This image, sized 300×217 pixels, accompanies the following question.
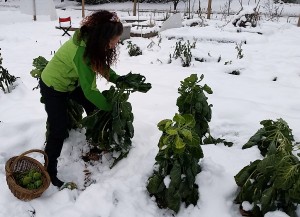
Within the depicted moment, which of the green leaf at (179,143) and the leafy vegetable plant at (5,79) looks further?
the leafy vegetable plant at (5,79)

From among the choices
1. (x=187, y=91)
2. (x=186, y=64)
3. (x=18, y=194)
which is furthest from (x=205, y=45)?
(x=18, y=194)

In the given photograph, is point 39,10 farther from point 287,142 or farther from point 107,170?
point 287,142

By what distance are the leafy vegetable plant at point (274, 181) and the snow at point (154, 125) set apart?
8 cm

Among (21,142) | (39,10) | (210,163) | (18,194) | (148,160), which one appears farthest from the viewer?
(39,10)

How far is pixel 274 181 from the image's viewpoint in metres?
2.23

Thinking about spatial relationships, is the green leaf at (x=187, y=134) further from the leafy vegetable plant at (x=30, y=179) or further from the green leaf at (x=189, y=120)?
the leafy vegetable plant at (x=30, y=179)

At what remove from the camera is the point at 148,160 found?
3.16 meters

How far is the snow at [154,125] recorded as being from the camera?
271 centimetres

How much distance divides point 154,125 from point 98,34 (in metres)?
1.59

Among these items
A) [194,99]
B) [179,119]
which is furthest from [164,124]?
[194,99]

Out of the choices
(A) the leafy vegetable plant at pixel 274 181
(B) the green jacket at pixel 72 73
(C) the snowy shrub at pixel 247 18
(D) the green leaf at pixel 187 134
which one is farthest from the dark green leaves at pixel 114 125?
(C) the snowy shrub at pixel 247 18

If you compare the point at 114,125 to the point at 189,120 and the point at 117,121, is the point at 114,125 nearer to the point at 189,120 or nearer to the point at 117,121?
the point at 117,121

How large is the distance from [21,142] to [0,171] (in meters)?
0.45

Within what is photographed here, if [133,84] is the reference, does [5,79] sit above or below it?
below
